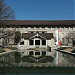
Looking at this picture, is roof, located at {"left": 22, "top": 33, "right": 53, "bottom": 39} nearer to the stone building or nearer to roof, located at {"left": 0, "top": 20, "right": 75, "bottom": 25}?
the stone building

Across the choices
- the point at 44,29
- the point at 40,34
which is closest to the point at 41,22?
the point at 44,29

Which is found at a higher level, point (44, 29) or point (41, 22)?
point (41, 22)

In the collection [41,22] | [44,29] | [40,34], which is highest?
[41,22]

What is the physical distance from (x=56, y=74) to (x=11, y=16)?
107 feet

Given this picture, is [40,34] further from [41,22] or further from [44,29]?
[41,22]

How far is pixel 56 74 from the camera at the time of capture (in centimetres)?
1354

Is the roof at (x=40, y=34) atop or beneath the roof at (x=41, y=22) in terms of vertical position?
beneath

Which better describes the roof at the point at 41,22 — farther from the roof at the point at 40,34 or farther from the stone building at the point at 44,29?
the roof at the point at 40,34

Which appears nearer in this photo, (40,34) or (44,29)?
(40,34)

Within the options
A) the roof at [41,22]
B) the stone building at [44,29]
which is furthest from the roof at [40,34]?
the roof at [41,22]

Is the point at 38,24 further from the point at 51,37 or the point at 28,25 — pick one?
the point at 51,37

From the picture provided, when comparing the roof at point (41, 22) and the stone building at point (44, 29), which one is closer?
the stone building at point (44, 29)

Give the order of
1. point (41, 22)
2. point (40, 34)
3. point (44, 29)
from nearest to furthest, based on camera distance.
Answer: point (40, 34), point (44, 29), point (41, 22)

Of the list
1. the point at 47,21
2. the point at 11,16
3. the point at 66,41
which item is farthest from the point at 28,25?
the point at 11,16
